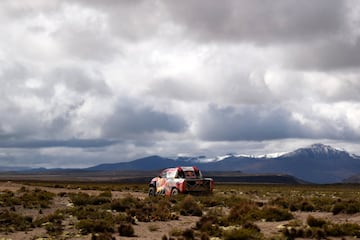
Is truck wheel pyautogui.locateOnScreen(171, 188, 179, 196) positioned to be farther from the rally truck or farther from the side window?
the side window

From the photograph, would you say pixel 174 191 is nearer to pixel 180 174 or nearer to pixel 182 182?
pixel 182 182

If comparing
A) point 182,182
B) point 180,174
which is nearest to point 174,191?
point 182,182

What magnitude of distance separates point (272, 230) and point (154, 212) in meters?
6.85

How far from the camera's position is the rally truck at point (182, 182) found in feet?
119

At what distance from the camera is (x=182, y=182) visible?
36031 mm

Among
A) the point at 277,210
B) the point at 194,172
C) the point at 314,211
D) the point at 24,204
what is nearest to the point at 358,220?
the point at 277,210

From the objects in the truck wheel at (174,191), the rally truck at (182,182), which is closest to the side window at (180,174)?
the rally truck at (182,182)

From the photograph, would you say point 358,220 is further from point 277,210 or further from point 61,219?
point 61,219

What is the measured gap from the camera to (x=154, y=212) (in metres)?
25.0

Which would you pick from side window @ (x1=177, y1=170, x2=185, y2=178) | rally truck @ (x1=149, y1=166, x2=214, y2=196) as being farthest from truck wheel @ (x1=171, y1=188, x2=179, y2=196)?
side window @ (x1=177, y1=170, x2=185, y2=178)

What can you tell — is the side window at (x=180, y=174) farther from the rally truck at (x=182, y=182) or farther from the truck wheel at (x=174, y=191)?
the truck wheel at (x=174, y=191)

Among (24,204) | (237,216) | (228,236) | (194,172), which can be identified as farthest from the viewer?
(194,172)

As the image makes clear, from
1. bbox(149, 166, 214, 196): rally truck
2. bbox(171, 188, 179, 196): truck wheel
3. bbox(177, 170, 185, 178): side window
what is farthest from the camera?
bbox(177, 170, 185, 178): side window

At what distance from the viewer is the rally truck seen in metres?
36.2
